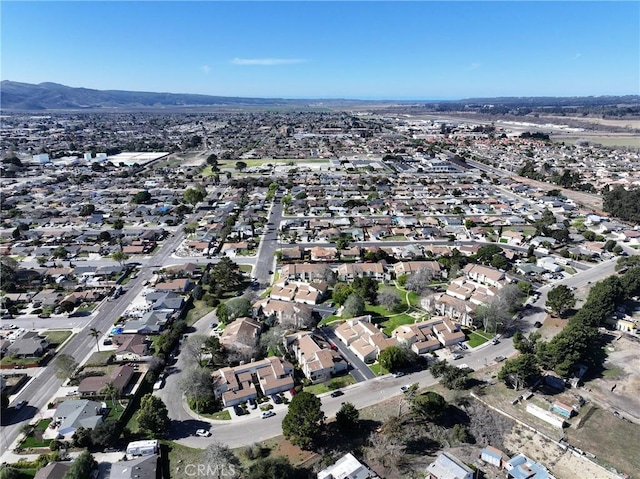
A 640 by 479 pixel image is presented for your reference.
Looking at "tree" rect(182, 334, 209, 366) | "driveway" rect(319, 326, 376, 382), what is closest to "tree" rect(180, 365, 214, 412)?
"tree" rect(182, 334, 209, 366)

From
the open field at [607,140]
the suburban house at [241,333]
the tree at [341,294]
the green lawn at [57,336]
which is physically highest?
the open field at [607,140]

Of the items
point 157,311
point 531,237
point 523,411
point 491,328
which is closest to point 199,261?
point 157,311

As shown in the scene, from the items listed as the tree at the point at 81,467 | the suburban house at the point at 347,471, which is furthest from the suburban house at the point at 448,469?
the tree at the point at 81,467

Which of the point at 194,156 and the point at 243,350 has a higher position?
the point at 194,156

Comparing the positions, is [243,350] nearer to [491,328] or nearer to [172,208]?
A: [491,328]

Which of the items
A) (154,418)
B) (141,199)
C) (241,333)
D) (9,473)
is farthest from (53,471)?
(141,199)

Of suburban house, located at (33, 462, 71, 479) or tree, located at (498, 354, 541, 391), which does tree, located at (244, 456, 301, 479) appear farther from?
tree, located at (498, 354, 541, 391)

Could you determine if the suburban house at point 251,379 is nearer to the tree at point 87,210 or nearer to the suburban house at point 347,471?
the suburban house at point 347,471
